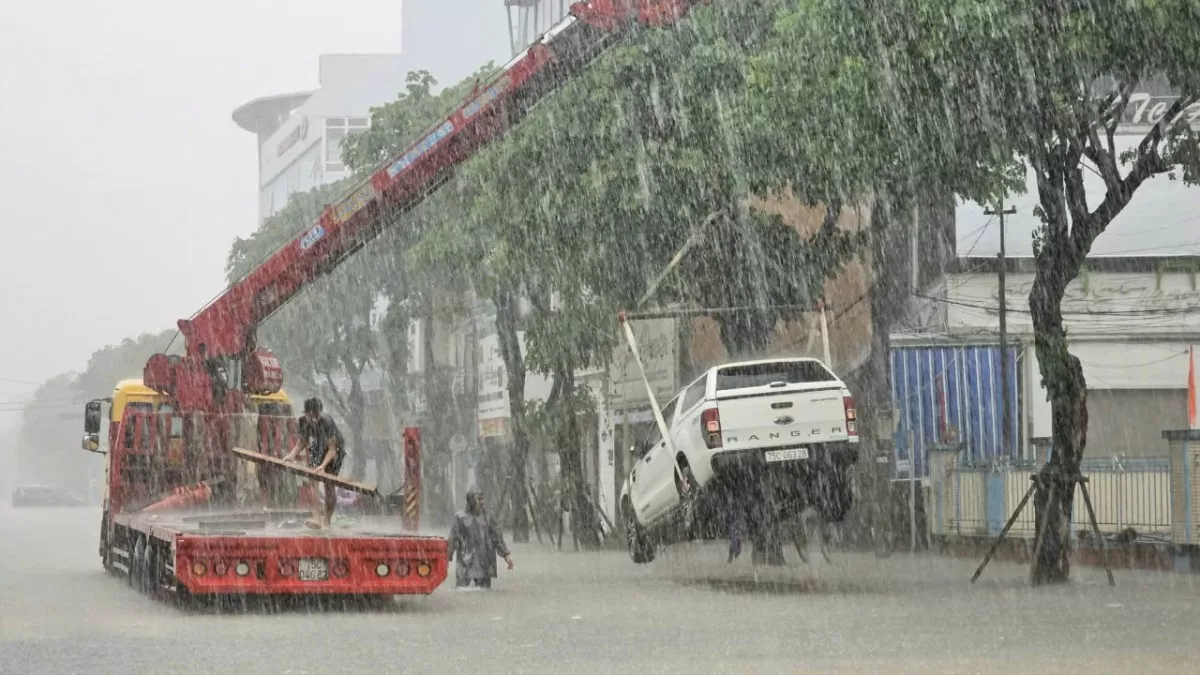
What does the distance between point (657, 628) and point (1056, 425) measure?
6673 millimetres

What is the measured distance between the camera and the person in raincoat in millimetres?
21125

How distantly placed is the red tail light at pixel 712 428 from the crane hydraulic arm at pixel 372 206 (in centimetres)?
391

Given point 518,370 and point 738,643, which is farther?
point 518,370

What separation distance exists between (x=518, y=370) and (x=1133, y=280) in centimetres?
1192

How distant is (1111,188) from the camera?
19.6 metres

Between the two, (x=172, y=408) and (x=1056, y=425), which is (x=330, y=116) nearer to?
(x=172, y=408)

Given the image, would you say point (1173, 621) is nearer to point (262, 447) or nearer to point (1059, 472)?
point (1059, 472)

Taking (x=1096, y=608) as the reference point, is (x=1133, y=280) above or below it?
above

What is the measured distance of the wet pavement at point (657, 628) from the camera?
12633mm

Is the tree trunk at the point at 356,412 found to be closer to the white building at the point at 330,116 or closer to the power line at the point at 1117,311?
the power line at the point at 1117,311

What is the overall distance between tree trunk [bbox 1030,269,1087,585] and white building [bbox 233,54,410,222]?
76.1 m

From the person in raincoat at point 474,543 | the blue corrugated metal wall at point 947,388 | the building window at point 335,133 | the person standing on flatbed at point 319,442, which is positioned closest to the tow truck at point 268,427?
the person standing on flatbed at point 319,442

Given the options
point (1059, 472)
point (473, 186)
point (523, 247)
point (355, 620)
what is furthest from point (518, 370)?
point (355, 620)

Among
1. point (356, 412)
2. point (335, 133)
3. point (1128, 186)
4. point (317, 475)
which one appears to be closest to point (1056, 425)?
point (1128, 186)
